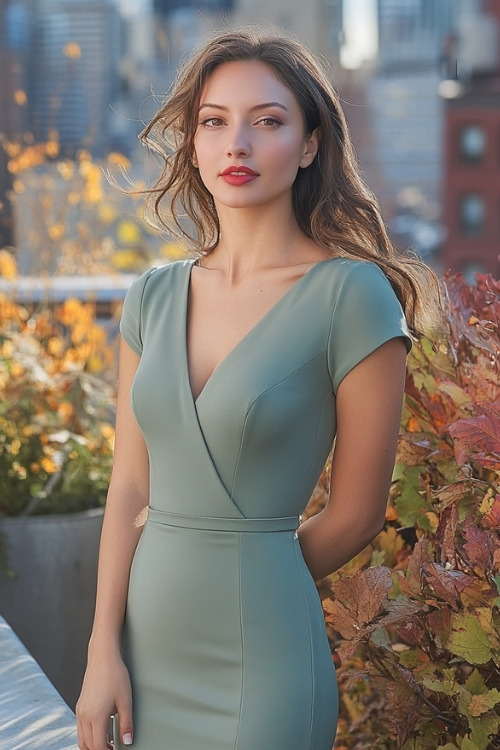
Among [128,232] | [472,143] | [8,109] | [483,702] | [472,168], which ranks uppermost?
[483,702]

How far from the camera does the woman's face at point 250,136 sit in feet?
5.16

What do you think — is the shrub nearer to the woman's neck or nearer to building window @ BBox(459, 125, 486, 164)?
the woman's neck

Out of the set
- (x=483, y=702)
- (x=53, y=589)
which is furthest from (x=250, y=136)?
(x=53, y=589)

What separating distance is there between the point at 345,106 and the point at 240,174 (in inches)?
646

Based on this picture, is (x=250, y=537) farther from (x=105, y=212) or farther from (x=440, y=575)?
(x=105, y=212)

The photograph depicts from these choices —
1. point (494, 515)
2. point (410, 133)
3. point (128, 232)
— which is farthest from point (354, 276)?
point (410, 133)

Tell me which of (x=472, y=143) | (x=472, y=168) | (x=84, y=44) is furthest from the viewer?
(x=84, y=44)

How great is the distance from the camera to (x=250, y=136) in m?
1.57

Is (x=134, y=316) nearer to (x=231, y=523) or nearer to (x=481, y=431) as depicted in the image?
(x=231, y=523)

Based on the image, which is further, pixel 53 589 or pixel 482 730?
pixel 53 589

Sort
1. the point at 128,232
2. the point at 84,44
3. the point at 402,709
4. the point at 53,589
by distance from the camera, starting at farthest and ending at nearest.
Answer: the point at 84,44
the point at 128,232
the point at 53,589
the point at 402,709

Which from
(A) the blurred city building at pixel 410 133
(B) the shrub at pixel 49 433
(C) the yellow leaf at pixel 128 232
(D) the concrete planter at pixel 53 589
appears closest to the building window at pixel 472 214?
(A) the blurred city building at pixel 410 133

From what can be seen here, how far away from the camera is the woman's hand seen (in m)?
1.53

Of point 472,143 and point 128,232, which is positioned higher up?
point 128,232
